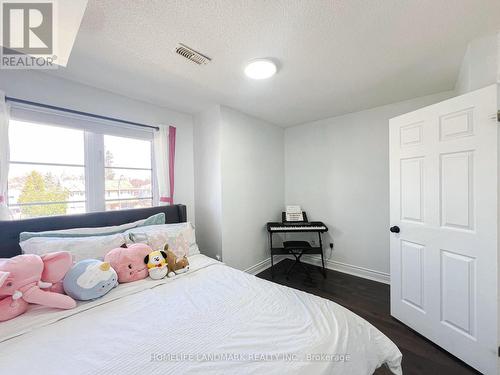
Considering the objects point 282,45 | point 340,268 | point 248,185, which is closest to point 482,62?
point 282,45

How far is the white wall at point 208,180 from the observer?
2.62 m

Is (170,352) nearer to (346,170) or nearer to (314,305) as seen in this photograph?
(314,305)

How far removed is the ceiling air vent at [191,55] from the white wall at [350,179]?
2.25 metres

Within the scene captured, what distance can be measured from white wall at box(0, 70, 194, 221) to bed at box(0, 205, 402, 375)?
5.52 ft

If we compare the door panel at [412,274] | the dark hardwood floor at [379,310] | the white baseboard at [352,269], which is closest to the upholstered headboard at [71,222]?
the dark hardwood floor at [379,310]

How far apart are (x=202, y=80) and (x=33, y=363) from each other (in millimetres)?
2208

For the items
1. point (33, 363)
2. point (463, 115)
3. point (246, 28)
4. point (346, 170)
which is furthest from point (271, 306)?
point (346, 170)

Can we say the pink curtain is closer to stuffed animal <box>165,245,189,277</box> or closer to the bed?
stuffed animal <box>165,245,189,277</box>

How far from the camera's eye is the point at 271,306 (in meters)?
1.21

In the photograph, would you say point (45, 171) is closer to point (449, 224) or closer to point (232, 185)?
point (232, 185)

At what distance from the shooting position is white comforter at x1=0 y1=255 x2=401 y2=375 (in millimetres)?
819

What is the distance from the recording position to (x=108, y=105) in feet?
7.14

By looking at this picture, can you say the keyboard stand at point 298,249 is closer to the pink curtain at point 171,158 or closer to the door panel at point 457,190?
the door panel at point 457,190

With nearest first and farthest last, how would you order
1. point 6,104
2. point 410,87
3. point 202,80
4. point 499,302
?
point 499,302 → point 6,104 → point 202,80 → point 410,87
